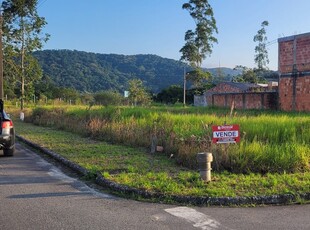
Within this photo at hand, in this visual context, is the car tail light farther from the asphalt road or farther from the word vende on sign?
the word vende on sign

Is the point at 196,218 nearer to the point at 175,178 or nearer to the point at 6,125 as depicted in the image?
the point at 175,178

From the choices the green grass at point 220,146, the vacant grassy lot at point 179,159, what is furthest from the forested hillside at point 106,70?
the vacant grassy lot at point 179,159

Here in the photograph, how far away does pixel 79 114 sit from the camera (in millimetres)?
20734

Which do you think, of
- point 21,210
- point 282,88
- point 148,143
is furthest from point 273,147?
point 282,88

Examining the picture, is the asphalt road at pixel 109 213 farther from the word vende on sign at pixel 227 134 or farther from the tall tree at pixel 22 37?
the tall tree at pixel 22 37

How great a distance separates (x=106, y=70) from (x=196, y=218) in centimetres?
9044

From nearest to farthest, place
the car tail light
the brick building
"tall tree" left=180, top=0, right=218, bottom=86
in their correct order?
the car tail light
the brick building
"tall tree" left=180, top=0, right=218, bottom=86

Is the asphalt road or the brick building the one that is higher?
the brick building

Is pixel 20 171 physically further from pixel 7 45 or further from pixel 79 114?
pixel 7 45

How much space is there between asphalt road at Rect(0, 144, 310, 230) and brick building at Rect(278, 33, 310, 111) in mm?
17870

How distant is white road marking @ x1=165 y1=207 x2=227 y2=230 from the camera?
531 centimetres

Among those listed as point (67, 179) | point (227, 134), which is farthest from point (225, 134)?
point (67, 179)

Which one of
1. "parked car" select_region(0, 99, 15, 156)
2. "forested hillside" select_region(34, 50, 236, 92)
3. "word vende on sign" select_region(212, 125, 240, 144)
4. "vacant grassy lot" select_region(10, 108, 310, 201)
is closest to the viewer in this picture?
"vacant grassy lot" select_region(10, 108, 310, 201)

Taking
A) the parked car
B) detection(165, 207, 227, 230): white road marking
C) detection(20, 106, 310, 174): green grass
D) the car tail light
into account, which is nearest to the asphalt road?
detection(165, 207, 227, 230): white road marking
